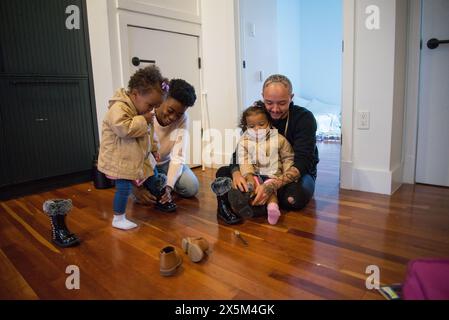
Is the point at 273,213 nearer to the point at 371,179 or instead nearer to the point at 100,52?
the point at 371,179

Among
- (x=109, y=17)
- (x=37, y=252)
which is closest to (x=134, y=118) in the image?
(x=37, y=252)

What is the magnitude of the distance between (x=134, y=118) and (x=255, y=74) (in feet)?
5.15

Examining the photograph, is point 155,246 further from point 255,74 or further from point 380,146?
point 255,74

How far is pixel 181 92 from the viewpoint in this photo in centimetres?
163

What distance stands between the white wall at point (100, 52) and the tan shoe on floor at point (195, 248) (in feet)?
4.70

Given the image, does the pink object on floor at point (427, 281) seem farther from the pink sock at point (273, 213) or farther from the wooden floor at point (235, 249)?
the pink sock at point (273, 213)

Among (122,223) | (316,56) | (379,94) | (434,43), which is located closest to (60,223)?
(122,223)

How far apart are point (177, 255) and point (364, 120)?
1431 millimetres

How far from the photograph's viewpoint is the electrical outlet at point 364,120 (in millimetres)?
1974

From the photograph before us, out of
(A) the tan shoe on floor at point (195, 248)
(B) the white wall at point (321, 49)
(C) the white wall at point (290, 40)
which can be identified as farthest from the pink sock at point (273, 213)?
(B) the white wall at point (321, 49)

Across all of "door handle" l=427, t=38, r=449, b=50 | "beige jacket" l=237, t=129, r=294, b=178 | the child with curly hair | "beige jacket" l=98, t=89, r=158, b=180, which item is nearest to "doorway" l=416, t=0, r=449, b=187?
"door handle" l=427, t=38, r=449, b=50

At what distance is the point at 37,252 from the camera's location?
4.43 feet
